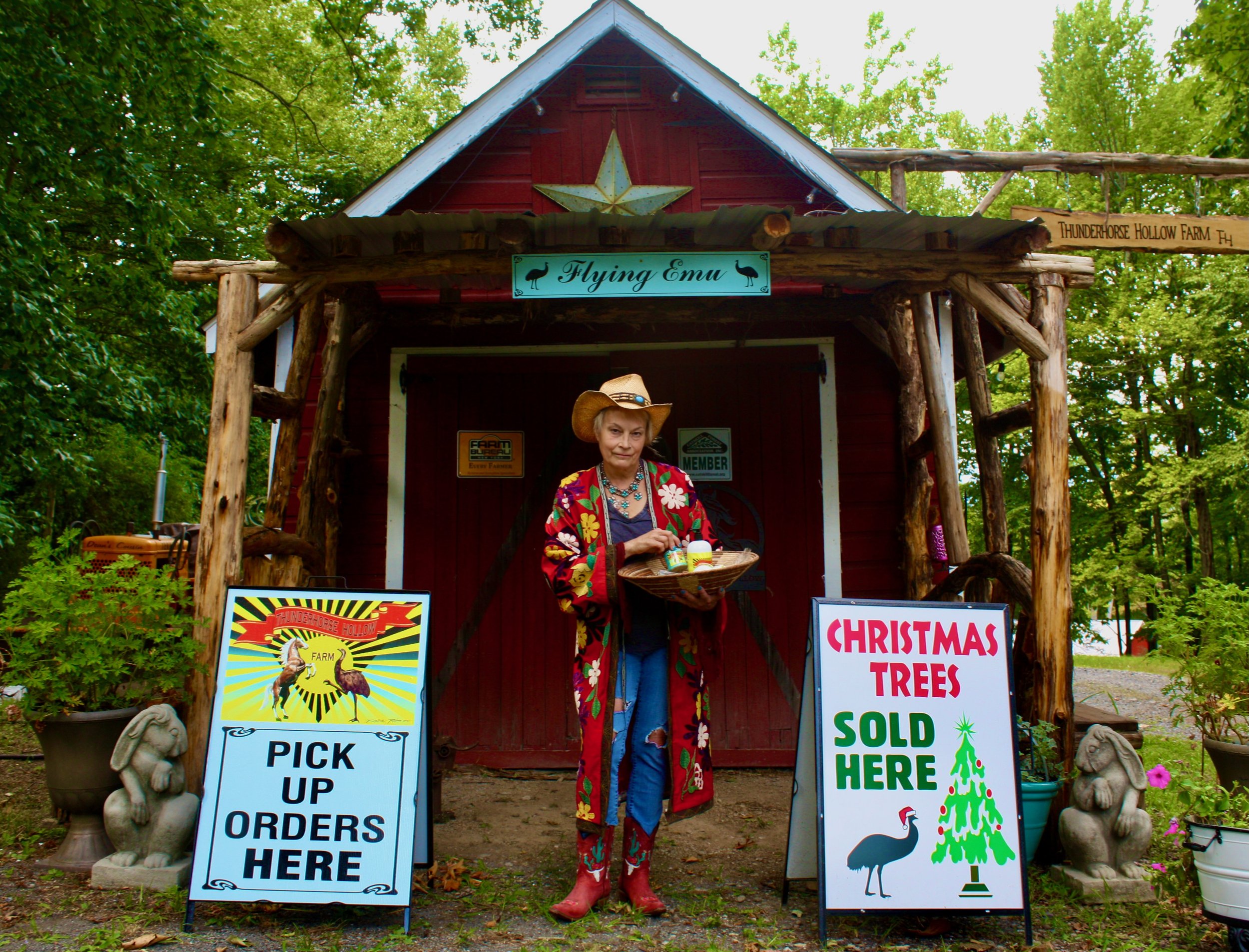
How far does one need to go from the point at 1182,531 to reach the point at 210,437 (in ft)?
63.4

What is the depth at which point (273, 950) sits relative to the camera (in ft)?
8.74

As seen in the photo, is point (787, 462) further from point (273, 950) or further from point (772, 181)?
point (273, 950)

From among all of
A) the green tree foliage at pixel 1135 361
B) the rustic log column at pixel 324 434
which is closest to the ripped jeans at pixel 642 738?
the rustic log column at pixel 324 434

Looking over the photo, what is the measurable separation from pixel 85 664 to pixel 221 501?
784mm

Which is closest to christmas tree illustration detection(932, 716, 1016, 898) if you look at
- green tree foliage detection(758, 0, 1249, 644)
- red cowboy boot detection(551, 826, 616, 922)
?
red cowboy boot detection(551, 826, 616, 922)

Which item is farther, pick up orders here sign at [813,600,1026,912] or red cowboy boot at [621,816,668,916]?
red cowboy boot at [621,816,668,916]

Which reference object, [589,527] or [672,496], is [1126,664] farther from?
[589,527]

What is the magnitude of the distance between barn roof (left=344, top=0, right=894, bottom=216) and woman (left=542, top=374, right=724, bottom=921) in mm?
2623

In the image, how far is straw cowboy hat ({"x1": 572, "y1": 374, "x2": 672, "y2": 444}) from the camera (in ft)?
10.2

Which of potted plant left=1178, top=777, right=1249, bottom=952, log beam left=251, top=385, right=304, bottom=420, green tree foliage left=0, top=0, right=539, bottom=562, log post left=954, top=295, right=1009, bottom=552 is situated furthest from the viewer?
green tree foliage left=0, top=0, right=539, bottom=562

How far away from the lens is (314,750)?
2.91 metres

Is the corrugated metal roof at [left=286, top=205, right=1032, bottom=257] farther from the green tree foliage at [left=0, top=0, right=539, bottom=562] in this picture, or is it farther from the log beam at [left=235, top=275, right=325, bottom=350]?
the green tree foliage at [left=0, top=0, right=539, bottom=562]

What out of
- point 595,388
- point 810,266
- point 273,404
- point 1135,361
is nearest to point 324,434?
point 273,404

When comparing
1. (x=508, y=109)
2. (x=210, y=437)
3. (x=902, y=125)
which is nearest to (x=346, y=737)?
(x=210, y=437)
